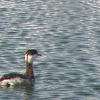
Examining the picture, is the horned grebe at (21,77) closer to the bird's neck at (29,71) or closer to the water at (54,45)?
the bird's neck at (29,71)

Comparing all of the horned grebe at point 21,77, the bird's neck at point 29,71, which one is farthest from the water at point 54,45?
the bird's neck at point 29,71

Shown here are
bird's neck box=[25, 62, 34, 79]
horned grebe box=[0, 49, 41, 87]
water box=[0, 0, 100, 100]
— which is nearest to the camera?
water box=[0, 0, 100, 100]

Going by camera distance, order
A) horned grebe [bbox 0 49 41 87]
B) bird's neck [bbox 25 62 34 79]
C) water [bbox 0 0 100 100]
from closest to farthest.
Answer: water [bbox 0 0 100 100], horned grebe [bbox 0 49 41 87], bird's neck [bbox 25 62 34 79]

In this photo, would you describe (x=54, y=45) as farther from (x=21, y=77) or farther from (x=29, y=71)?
(x=21, y=77)

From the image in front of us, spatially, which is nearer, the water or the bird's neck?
the water

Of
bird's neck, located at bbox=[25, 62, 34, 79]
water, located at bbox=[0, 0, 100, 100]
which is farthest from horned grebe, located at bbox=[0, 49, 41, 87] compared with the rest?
water, located at bbox=[0, 0, 100, 100]

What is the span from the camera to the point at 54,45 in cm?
3148

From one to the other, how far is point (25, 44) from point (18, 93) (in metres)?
9.77

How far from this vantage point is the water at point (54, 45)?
889 inches

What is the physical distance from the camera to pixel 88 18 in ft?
134

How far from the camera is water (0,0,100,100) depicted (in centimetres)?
2258

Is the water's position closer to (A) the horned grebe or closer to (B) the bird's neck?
(A) the horned grebe

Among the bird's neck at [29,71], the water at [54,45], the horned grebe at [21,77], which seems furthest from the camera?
the bird's neck at [29,71]

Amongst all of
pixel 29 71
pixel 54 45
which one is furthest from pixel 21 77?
pixel 54 45
